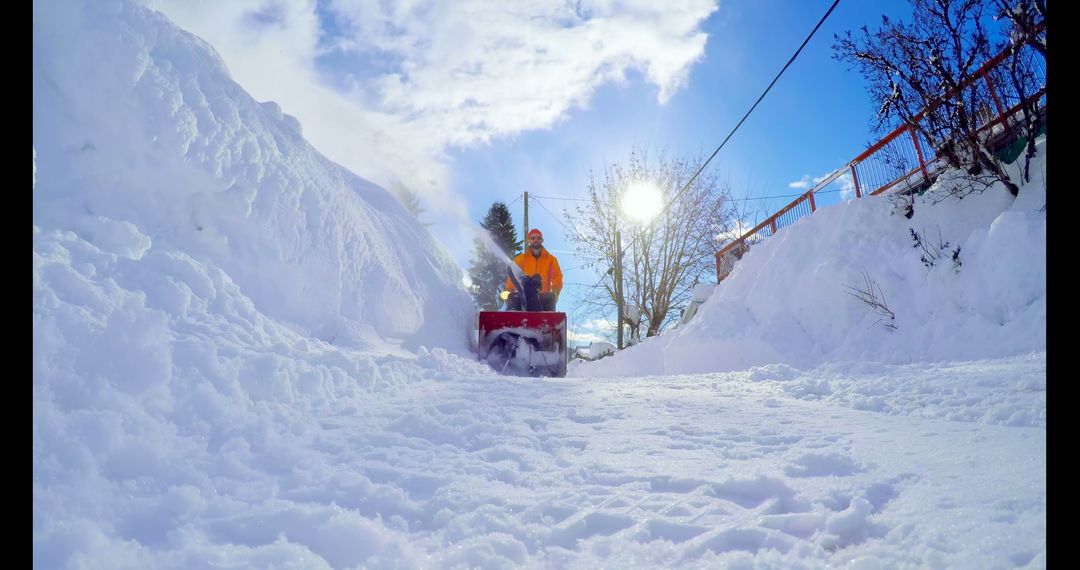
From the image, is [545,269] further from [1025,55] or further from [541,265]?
[1025,55]

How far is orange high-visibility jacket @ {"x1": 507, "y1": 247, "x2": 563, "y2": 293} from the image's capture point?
911cm

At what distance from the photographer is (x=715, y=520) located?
176 centimetres

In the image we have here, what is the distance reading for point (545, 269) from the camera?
30.0 feet

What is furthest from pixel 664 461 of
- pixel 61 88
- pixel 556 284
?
pixel 556 284

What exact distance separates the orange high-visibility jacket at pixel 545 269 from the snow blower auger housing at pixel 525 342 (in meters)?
1.32

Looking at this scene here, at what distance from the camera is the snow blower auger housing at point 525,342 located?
25.4 ft

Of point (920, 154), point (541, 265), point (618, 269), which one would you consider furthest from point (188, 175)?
point (618, 269)

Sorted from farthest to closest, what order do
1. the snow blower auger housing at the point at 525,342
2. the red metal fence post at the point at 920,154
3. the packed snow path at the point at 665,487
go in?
the red metal fence post at the point at 920,154 < the snow blower auger housing at the point at 525,342 < the packed snow path at the point at 665,487

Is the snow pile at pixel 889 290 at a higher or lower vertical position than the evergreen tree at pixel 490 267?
lower

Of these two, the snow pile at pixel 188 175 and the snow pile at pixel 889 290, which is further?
the snow pile at pixel 889 290

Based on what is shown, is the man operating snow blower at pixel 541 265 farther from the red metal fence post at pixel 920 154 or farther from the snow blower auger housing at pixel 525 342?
the red metal fence post at pixel 920 154

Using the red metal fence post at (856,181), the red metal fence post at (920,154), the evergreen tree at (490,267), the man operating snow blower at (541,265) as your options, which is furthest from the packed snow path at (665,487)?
the evergreen tree at (490,267)
